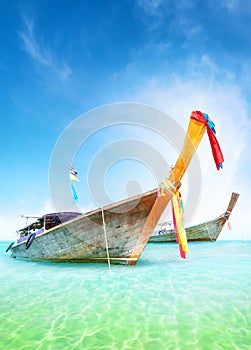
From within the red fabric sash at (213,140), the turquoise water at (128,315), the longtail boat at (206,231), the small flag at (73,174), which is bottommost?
the turquoise water at (128,315)

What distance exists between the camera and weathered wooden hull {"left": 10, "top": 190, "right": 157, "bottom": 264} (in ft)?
25.7

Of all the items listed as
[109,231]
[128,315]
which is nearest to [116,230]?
[109,231]

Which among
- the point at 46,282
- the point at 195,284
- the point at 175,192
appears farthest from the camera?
the point at 175,192

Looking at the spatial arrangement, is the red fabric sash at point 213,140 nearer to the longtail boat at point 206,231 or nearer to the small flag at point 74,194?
the small flag at point 74,194

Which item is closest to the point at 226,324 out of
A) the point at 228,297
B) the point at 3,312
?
the point at 228,297

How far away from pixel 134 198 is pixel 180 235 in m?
2.11

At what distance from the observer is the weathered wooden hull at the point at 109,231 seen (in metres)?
7.84

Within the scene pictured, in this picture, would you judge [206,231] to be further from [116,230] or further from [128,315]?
[128,315]

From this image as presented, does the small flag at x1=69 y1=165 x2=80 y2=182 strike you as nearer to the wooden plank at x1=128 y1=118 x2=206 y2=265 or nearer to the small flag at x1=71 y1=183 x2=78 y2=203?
the small flag at x1=71 y1=183 x2=78 y2=203

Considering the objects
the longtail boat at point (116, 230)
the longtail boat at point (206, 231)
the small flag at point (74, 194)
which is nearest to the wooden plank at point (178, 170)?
the longtail boat at point (116, 230)

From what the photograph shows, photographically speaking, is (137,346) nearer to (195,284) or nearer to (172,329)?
(172,329)

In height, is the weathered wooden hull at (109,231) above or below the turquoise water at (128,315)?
above

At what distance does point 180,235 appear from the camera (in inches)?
261

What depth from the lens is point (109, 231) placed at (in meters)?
8.16
